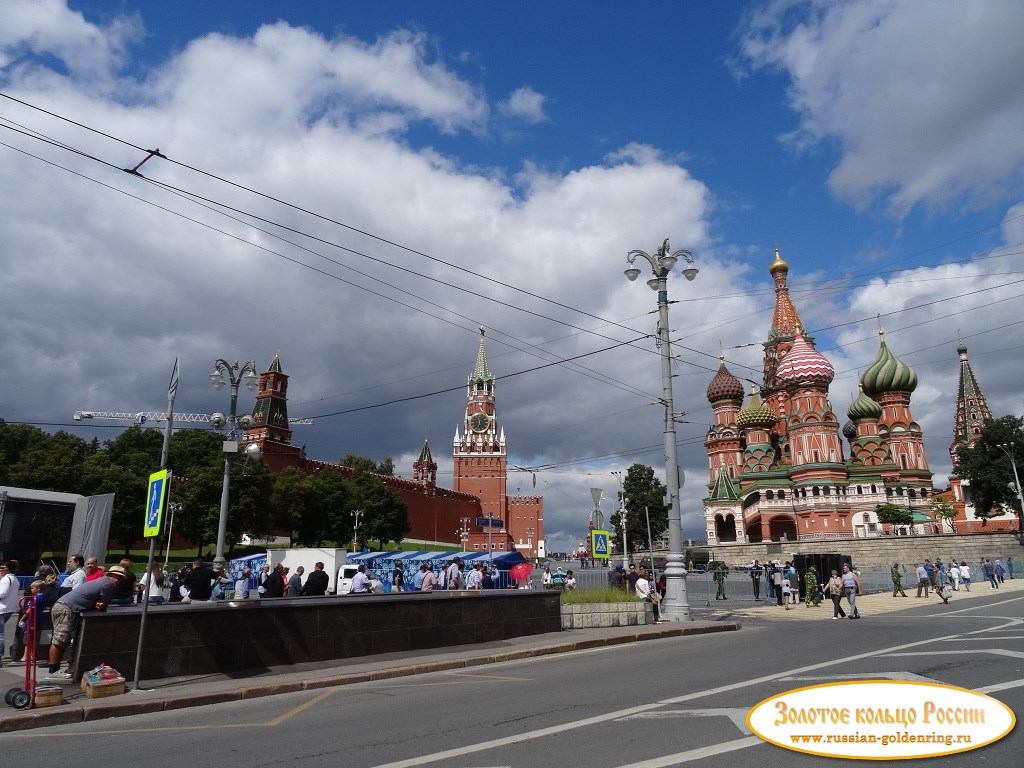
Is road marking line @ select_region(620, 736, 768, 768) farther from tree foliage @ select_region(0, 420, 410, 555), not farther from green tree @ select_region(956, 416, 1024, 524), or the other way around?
green tree @ select_region(956, 416, 1024, 524)

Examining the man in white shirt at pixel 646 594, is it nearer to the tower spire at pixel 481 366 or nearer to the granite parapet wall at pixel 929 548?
the granite parapet wall at pixel 929 548

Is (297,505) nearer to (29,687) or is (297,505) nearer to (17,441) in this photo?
(17,441)

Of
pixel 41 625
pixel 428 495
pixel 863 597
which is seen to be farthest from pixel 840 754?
pixel 428 495

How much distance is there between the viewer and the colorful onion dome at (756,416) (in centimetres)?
7175

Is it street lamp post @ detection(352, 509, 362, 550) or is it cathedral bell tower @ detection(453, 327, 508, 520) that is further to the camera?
cathedral bell tower @ detection(453, 327, 508, 520)

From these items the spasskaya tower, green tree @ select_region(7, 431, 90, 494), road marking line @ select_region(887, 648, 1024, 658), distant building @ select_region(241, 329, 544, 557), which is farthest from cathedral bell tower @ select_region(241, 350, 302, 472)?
road marking line @ select_region(887, 648, 1024, 658)

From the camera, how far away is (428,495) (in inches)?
4252

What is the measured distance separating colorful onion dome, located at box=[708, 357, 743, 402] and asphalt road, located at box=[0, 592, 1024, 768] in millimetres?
68715

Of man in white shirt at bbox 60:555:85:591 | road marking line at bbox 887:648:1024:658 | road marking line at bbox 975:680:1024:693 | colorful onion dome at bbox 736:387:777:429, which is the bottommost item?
road marking line at bbox 887:648:1024:658

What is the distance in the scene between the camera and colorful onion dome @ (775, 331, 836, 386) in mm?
66375

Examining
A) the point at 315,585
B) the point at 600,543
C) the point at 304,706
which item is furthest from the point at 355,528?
the point at 304,706

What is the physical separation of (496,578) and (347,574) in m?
5.97

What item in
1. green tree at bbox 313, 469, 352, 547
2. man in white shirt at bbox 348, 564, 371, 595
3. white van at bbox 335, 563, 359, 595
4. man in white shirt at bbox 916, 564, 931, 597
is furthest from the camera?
green tree at bbox 313, 469, 352, 547

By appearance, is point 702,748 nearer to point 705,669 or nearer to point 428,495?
point 705,669
